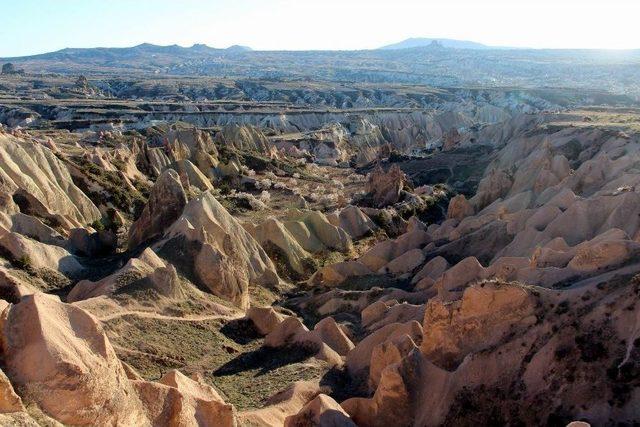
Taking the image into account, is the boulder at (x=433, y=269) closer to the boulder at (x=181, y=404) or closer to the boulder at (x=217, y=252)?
the boulder at (x=217, y=252)

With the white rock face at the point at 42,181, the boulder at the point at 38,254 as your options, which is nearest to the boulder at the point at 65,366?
the boulder at the point at 38,254

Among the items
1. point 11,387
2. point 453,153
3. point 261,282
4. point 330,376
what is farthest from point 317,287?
point 453,153

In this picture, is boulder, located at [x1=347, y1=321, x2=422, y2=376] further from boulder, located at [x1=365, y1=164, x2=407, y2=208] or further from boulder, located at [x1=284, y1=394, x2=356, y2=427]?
boulder, located at [x1=365, y1=164, x2=407, y2=208]

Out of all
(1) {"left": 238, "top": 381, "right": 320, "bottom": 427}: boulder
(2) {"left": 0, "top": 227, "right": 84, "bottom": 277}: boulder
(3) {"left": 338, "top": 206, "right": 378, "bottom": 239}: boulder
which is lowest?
(3) {"left": 338, "top": 206, "right": 378, "bottom": 239}: boulder

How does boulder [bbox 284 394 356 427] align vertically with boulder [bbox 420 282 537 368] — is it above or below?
below

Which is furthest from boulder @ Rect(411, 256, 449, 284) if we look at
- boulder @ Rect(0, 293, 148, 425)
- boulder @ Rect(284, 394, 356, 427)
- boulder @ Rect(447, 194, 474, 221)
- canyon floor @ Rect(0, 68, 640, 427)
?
boulder @ Rect(0, 293, 148, 425)

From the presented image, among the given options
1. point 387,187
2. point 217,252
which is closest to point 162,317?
point 217,252
